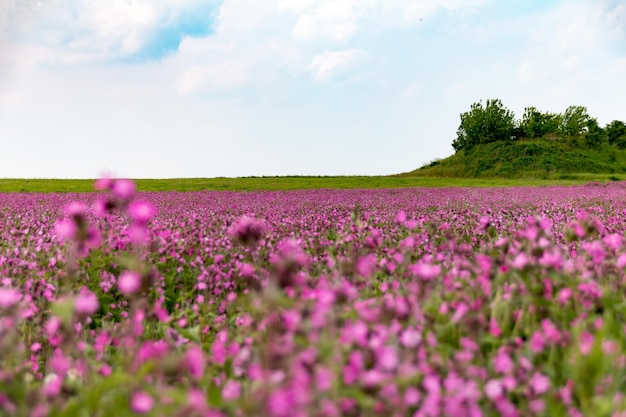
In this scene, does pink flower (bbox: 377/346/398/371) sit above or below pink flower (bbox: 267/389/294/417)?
below

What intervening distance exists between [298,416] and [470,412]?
2.88 ft

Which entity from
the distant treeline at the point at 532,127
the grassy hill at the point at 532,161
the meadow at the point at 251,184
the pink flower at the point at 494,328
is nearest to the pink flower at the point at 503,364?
the pink flower at the point at 494,328

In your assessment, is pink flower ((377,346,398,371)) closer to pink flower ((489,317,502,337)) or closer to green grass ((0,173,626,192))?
pink flower ((489,317,502,337))

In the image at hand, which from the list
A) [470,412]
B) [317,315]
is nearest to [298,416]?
[317,315]

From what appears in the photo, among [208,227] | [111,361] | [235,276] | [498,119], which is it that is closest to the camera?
[111,361]

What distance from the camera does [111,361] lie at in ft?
11.7

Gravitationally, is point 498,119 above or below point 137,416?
above

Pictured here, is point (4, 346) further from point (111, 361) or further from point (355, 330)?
point (111, 361)

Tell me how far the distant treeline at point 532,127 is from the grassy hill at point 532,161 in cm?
364

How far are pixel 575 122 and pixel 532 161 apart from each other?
21.1m

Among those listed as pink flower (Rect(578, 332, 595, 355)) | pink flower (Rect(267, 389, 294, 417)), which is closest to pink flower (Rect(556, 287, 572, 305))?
pink flower (Rect(578, 332, 595, 355))

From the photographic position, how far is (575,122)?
7550 centimetres

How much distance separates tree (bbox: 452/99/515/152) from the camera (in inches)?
2904

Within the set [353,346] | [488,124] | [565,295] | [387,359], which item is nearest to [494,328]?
[565,295]
